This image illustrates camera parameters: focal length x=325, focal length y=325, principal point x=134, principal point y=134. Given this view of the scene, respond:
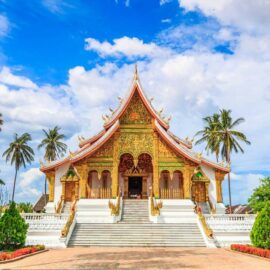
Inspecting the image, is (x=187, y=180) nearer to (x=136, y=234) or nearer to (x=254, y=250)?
(x=136, y=234)

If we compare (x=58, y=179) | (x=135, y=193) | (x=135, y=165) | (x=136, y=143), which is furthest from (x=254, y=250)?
(x=58, y=179)

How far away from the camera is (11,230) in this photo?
524 inches

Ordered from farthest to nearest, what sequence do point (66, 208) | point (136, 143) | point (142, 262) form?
point (66, 208) → point (136, 143) → point (142, 262)

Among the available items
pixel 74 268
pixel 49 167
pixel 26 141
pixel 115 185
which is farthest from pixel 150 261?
pixel 26 141

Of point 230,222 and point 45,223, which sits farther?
point 230,222

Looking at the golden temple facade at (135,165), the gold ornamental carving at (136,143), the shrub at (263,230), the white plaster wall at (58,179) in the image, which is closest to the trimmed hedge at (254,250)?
the shrub at (263,230)

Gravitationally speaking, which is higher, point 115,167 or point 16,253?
point 115,167

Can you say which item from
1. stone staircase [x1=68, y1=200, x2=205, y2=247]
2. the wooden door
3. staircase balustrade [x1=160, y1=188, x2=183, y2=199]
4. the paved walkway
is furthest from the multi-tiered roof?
the paved walkway

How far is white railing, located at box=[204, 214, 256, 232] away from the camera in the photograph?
659 inches

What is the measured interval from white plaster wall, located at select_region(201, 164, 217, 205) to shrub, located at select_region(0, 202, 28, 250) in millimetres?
15069

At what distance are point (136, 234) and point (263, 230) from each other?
21.0 ft

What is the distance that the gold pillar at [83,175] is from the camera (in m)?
21.3

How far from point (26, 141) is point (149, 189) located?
2626 centimetres

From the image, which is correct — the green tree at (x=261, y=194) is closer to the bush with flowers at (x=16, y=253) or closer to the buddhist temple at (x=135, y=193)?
the buddhist temple at (x=135, y=193)
